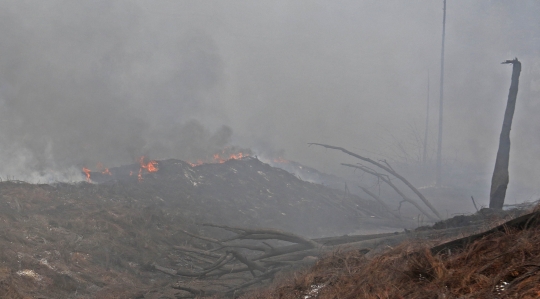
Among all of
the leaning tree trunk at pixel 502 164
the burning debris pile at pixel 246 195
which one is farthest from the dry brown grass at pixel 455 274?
the burning debris pile at pixel 246 195

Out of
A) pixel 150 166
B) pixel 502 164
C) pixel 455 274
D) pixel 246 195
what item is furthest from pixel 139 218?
pixel 455 274

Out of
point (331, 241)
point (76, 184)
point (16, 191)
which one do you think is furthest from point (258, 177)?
point (331, 241)

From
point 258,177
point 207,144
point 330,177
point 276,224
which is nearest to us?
point 276,224

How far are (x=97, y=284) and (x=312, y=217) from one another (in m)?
13.1

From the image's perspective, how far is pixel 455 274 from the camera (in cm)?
379

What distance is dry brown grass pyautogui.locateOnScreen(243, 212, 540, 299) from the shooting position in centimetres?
326

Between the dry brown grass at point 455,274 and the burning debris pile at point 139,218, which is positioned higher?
the burning debris pile at point 139,218

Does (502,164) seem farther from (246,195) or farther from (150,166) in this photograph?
(150,166)

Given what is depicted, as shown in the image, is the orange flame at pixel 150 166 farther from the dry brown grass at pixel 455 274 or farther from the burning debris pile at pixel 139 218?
the dry brown grass at pixel 455 274

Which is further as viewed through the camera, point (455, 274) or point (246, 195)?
point (246, 195)

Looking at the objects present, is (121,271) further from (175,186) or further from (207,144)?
(207,144)

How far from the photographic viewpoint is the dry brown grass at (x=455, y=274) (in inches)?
128

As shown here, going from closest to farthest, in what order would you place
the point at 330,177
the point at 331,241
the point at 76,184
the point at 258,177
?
1. the point at 331,241
2. the point at 76,184
3. the point at 258,177
4. the point at 330,177

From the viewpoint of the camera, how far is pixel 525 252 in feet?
12.1
